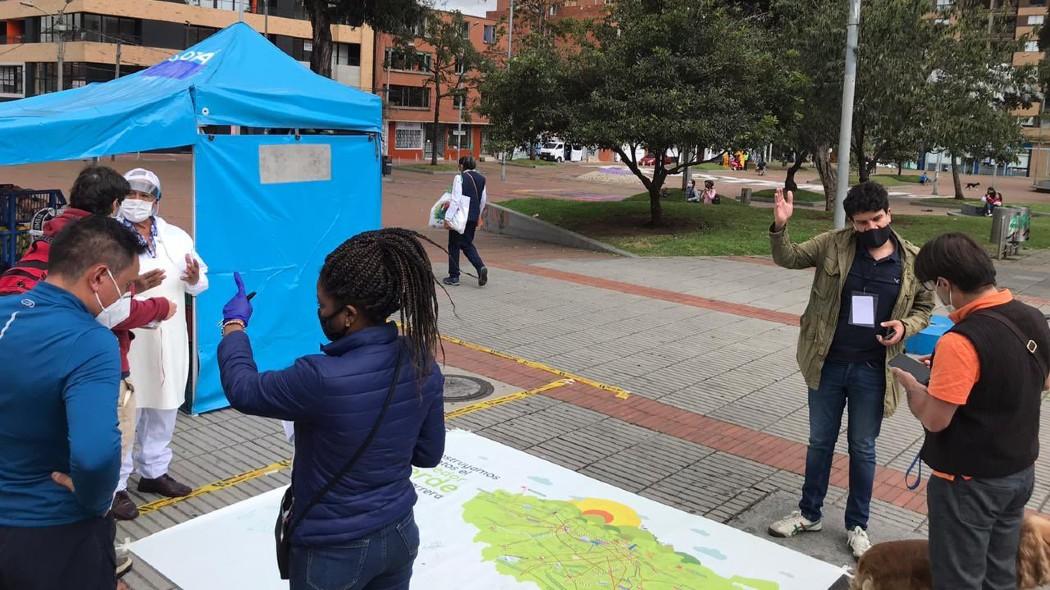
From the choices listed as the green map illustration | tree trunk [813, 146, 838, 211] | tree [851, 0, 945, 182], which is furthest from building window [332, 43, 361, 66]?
the green map illustration

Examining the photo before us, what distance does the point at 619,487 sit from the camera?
5.16 meters

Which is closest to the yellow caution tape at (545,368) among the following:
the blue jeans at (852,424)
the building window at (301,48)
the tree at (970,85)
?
the blue jeans at (852,424)

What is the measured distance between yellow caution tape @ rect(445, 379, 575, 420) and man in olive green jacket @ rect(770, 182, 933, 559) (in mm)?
2715

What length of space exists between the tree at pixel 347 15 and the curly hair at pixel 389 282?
26278 mm

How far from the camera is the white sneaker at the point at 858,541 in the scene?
431 cm

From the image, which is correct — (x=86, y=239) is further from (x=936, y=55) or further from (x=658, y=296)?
(x=936, y=55)

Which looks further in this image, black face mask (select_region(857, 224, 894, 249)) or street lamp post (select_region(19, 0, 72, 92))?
street lamp post (select_region(19, 0, 72, 92))

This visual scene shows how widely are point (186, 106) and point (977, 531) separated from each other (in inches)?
195

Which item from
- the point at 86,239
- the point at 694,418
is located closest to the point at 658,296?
the point at 694,418

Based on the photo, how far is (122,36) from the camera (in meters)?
48.2

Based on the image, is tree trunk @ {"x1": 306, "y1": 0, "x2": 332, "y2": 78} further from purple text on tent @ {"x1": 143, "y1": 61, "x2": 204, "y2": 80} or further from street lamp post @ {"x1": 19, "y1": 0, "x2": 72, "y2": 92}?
purple text on tent @ {"x1": 143, "y1": 61, "x2": 204, "y2": 80}

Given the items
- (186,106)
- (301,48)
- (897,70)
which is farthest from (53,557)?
(301,48)

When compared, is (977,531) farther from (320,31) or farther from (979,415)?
(320,31)

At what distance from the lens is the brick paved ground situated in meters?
5.04
